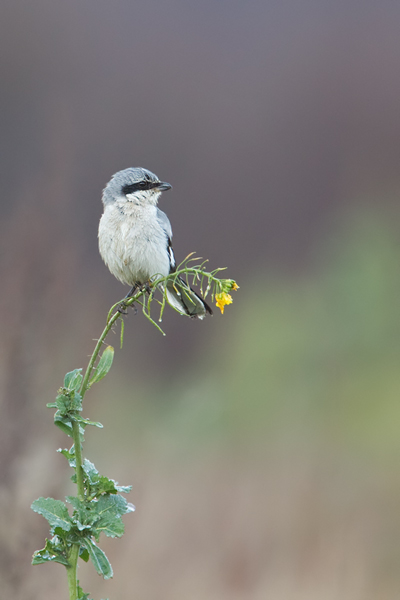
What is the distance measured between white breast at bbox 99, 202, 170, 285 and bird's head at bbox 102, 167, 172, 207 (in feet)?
0.05

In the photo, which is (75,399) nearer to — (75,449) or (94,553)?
(75,449)

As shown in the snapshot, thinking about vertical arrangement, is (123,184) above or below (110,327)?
above

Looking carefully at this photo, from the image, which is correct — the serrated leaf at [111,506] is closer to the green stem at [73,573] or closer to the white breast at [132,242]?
the green stem at [73,573]

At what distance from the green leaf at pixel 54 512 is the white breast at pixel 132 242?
62cm

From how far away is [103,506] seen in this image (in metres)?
0.59

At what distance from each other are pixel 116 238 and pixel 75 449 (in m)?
0.66

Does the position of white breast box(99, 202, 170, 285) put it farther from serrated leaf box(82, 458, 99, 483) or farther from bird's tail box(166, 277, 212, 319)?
serrated leaf box(82, 458, 99, 483)

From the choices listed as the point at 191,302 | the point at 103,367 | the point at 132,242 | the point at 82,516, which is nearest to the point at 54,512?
the point at 82,516

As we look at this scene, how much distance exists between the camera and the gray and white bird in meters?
1.17

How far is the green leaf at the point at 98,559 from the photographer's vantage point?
0.58 m

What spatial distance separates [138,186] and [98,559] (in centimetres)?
79

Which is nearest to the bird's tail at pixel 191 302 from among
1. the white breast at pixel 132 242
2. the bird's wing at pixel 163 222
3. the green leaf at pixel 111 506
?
the white breast at pixel 132 242

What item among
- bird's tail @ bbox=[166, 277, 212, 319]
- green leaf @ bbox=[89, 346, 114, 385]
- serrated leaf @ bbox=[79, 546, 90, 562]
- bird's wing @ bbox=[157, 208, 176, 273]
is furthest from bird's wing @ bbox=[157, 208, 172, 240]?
serrated leaf @ bbox=[79, 546, 90, 562]

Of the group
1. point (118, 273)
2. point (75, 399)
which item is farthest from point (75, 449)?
point (118, 273)
